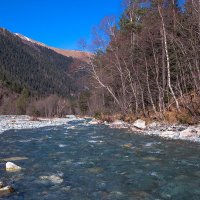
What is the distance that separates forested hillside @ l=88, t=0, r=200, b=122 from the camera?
888 inches

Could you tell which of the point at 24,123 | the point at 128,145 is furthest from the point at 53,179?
the point at 24,123

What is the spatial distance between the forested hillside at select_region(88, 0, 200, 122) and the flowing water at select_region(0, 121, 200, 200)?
27.7 ft

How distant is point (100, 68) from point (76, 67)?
446 cm

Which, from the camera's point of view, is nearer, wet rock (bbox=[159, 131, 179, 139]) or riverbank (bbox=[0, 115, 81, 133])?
wet rock (bbox=[159, 131, 179, 139])

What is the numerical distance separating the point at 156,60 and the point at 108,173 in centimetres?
1998

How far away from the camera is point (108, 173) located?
9.58 meters

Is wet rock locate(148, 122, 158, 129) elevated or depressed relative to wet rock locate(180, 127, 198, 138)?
elevated

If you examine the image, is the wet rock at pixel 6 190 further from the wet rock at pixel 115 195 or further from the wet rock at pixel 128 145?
the wet rock at pixel 128 145

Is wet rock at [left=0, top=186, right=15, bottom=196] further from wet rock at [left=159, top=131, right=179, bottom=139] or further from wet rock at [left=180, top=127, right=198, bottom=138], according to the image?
wet rock at [left=159, top=131, right=179, bottom=139]

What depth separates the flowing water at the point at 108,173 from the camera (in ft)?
24.7

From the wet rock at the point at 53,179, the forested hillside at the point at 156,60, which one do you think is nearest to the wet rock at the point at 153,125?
the forested hillside at the point at 156,60

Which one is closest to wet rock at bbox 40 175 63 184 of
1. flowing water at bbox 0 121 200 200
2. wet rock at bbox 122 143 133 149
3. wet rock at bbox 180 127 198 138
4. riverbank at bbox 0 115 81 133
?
flowing water at bbox 0 121 200 200

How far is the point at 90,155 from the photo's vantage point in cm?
1291

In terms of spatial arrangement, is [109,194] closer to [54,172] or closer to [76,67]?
[54,172]
